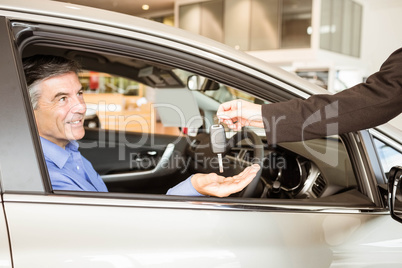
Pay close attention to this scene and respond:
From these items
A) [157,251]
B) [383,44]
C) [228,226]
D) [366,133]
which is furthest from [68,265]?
[383,44]

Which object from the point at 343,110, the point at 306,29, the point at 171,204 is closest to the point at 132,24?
the point at 171,204

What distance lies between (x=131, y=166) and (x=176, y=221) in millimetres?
1639

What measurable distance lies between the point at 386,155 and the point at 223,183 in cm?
50

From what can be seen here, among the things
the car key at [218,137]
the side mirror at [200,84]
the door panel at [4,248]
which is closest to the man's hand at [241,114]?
the car key at [218,137]

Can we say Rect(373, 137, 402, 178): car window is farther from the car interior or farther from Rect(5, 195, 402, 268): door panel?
Rect(5, 195, 402, 268): door panel

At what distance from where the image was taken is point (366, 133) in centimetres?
114

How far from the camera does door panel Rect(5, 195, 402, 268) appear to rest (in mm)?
856

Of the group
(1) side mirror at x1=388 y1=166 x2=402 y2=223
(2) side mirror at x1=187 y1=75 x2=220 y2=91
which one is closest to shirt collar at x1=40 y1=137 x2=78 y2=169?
(1) side mirror at x1=388 y1=166 x2=402 y2=223

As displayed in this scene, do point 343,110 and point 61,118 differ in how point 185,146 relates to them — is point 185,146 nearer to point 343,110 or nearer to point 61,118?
point 61,118

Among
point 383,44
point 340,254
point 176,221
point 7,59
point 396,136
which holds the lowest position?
point 340,254

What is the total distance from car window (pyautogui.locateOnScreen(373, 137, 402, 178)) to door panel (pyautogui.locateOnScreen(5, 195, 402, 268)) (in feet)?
0.65

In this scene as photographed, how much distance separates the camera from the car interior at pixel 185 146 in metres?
1.21

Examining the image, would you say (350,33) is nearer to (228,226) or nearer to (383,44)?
(383,44)

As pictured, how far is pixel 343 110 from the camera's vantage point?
959 millimetres
